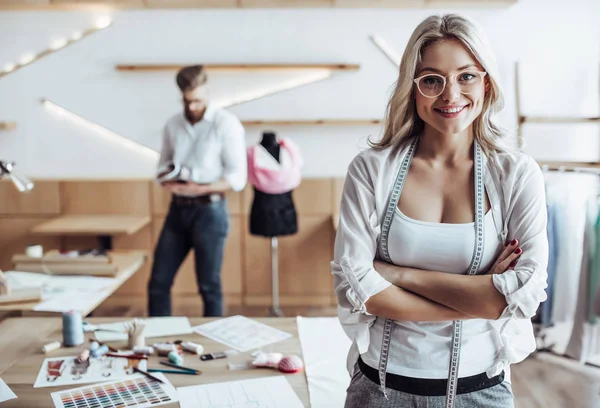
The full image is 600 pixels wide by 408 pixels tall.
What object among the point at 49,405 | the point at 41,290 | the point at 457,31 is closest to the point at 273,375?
the point at 49,405

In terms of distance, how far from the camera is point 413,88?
1387 millimetres

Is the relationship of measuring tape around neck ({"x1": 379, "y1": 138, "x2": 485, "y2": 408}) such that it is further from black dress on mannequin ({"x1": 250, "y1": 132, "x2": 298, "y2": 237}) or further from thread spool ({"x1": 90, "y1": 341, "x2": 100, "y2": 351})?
black dress on mannequin ({"x1": 250, "y1": 132, "x2": 298, "y2": 237})

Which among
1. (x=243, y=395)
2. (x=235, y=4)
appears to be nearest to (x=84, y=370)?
(x=243, y=395)

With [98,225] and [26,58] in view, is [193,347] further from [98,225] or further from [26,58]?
[26,58]

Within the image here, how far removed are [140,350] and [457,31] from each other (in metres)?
1.34

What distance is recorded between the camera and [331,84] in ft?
16.1

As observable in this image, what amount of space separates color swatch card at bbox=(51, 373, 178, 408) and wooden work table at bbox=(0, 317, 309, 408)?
0.11ft

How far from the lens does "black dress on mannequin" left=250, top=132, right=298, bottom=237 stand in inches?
167

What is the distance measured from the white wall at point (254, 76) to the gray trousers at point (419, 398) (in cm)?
362

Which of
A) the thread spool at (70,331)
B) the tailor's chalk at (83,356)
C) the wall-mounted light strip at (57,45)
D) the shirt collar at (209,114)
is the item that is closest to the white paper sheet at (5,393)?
the tailor's chalk at (83,356)

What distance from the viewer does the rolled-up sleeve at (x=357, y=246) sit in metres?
1.32

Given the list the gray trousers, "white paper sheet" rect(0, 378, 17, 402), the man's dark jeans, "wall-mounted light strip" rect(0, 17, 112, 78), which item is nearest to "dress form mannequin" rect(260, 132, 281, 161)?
the man's dark jeans

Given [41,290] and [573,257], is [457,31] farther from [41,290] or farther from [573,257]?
[573,257]

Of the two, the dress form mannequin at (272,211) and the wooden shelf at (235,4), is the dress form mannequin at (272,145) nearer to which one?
the dress form mannequin at (272,211)
